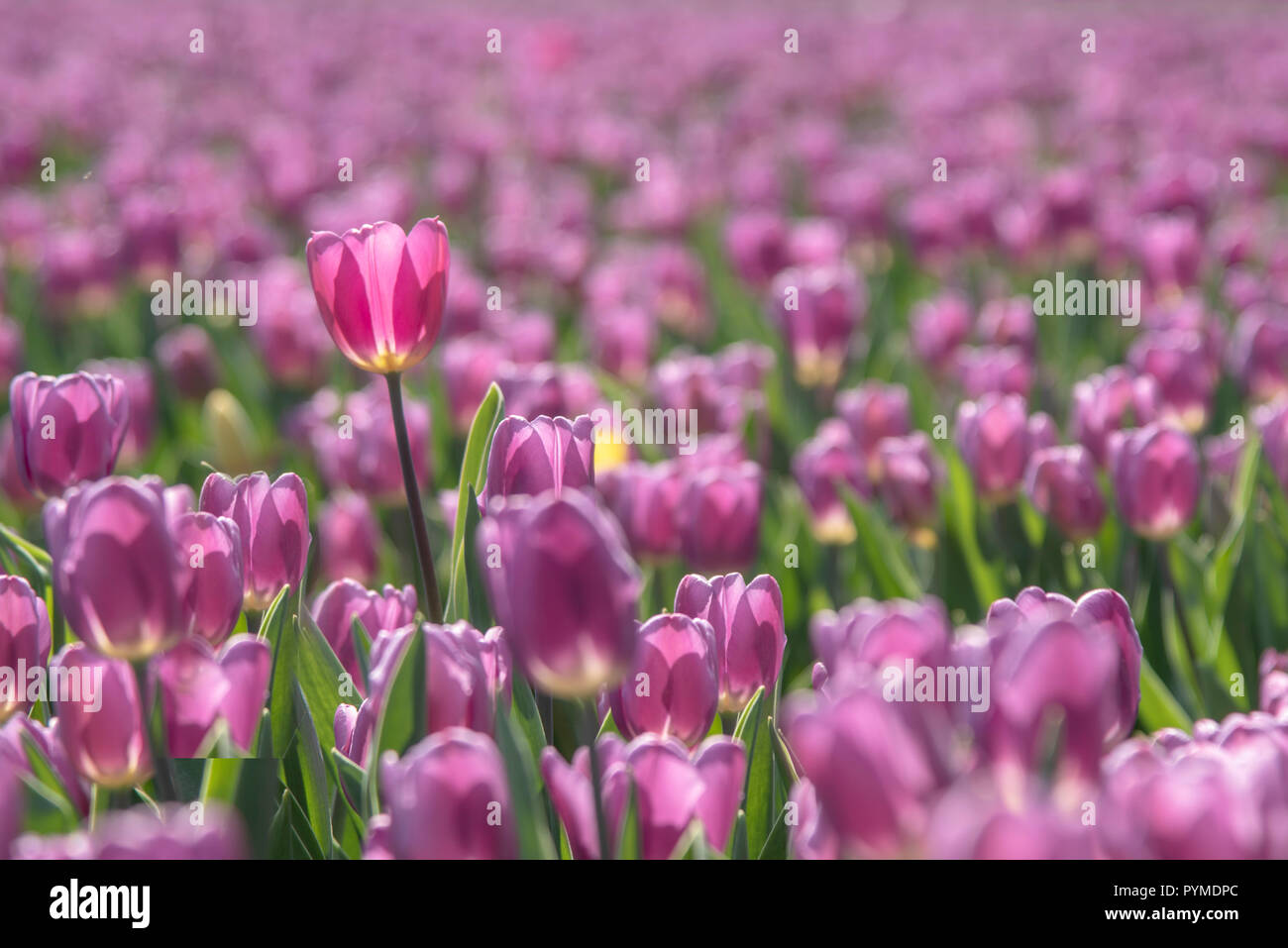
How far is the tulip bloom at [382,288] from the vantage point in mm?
1294

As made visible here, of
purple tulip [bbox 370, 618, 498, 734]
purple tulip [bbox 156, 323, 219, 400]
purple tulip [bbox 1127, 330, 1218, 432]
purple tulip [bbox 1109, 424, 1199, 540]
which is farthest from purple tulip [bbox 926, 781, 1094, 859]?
purple tulip [bbox 156, 323, 219, 400]

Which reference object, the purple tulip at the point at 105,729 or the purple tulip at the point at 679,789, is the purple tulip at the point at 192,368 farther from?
the purple tulip at the point at 679,789

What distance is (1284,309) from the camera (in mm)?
2838

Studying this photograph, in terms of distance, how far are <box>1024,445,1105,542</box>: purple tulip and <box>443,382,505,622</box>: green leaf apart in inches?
32.9

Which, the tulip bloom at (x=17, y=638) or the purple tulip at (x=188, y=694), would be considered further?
the tulip bloom at (x=17, y=638)

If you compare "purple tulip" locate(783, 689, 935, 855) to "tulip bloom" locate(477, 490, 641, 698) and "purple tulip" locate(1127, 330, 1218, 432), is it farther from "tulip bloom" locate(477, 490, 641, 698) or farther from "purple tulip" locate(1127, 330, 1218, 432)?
"purple tulip" locate(1127, 330, 1218, 432)

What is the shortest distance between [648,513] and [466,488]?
51cm

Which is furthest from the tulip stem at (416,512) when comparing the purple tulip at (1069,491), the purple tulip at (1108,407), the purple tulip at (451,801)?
the purple tulip at (1108,407)

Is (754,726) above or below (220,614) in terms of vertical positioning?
below

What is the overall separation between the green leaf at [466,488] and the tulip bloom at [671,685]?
246 mm

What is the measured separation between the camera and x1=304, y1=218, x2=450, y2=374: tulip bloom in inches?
50.9
